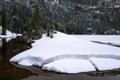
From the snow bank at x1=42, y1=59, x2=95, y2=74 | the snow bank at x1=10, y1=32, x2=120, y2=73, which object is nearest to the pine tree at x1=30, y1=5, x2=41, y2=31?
the snow bank at x1=10, y1=32, x2=120, y2=73

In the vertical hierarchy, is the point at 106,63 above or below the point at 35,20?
below

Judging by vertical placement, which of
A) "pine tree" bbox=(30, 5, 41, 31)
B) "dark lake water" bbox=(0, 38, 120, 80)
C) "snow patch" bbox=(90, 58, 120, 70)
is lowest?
"dark lake water" bbox=(0, 38, 120, 80)

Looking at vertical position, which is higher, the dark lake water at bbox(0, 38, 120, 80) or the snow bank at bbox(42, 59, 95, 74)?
the snow bank at bbox(42, 59, 95, 74)

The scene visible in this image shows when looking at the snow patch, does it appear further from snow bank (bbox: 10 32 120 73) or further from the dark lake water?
the dark lake water

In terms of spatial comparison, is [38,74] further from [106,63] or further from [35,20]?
[35,20]

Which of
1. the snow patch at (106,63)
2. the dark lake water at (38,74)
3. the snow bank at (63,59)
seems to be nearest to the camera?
the dark lake water at (38,74)

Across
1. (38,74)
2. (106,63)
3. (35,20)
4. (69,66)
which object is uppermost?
(35,20)

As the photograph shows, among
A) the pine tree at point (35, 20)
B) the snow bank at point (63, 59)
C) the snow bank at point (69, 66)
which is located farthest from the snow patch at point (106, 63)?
the pine tree at point (35, 20)

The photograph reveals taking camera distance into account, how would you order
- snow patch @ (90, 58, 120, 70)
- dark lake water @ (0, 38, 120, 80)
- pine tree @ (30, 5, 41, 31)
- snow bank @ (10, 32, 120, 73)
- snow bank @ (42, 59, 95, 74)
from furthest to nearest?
1. pine tree @ (30, 5, 41, 31)
2. snow patch @ (90, 58, 120, 70)
3. snow bank @ (10, 32, 120, 73)
4. snow bank @ (42, 59, 95, 74)
5. dark lake water @ (0, 38, 120, 80)

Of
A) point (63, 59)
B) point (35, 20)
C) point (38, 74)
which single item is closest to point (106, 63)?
point (63, 59)

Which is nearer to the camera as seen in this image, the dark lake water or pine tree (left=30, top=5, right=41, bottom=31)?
the dark lake water

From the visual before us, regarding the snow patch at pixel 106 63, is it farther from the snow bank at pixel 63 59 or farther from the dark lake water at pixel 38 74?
the dark lake water at pixel 38 74

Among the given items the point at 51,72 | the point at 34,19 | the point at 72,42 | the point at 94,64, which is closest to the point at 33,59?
the point at 51,72

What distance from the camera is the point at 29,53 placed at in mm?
51688
